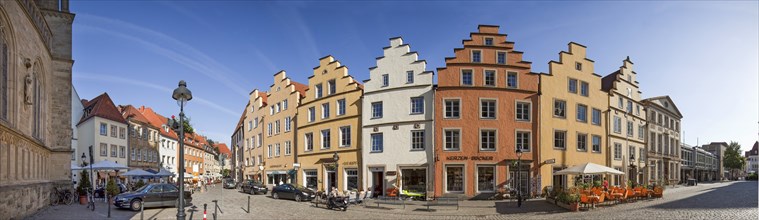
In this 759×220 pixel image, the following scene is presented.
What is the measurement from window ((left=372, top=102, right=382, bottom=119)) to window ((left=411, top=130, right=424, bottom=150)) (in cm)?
303

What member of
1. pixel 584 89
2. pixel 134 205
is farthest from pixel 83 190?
pixel 584 89

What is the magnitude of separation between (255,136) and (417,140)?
29058 millimetres

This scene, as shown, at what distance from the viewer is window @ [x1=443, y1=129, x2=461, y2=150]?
3017 cm

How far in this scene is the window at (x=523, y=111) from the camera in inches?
1214

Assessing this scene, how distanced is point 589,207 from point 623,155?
805 inches

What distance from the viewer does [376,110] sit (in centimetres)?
3284

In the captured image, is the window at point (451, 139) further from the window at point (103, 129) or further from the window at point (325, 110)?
the window at point (103, 129)

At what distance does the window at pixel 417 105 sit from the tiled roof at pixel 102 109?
34939 millimetres

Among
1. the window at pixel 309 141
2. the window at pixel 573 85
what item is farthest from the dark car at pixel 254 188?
the window at pixel 573 85

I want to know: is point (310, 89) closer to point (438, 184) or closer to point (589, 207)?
point (438, 184)

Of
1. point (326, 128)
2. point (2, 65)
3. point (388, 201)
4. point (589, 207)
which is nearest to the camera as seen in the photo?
point (2, 65)

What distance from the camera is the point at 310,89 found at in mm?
38969

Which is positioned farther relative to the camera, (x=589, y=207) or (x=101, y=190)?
(x=101, y=190)

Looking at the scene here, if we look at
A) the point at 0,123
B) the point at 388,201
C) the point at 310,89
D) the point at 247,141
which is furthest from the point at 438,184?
the point at 247,141
